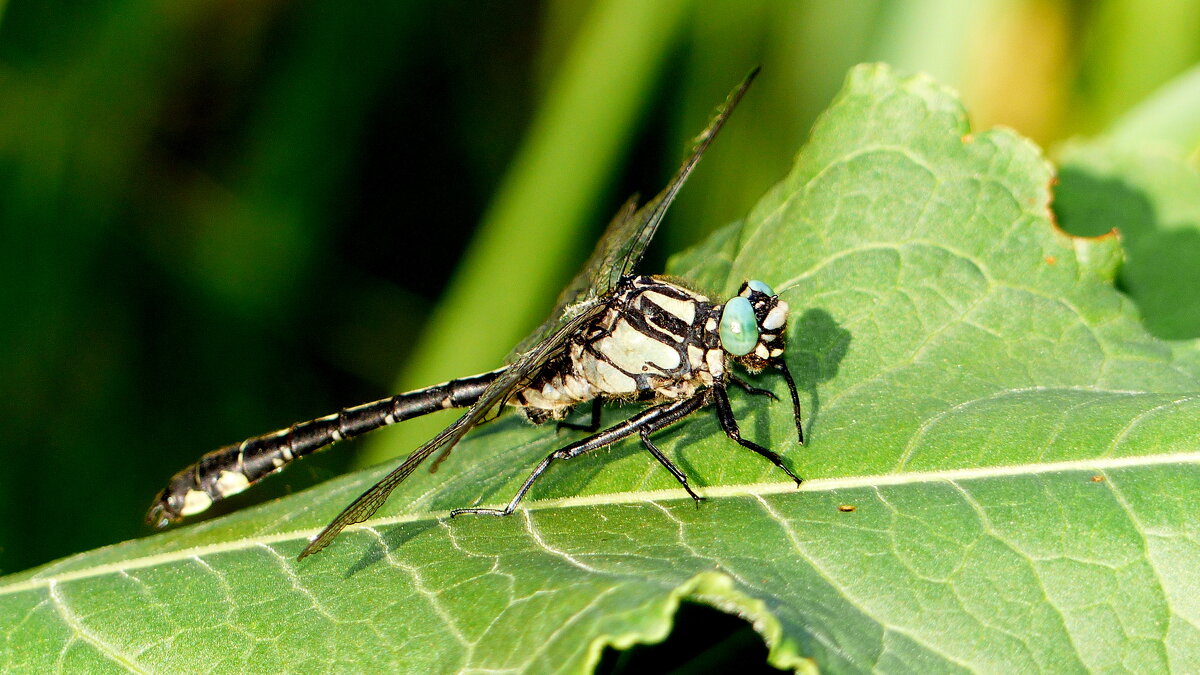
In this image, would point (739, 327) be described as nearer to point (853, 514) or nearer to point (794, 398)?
point (794, 398)

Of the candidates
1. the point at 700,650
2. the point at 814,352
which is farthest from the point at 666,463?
the point at 814,352

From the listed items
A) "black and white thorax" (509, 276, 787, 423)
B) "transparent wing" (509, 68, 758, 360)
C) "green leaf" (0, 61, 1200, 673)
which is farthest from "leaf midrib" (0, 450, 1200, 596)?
"transparent wing" (509, 68, 758, 360)

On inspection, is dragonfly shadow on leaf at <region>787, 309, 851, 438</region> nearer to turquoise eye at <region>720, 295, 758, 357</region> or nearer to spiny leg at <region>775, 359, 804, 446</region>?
spiny leg at <region>775, 359, 804, 446</region>

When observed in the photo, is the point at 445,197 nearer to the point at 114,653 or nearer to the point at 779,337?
the point at 779,337

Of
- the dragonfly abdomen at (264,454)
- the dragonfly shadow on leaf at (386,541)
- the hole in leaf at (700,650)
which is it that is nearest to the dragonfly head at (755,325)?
the hole in leaf at (700,650)

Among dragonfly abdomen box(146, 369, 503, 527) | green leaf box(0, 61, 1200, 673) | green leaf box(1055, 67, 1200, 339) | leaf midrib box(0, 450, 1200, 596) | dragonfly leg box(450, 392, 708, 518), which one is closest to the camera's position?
green leaf box(0, 61, 1200, 673)

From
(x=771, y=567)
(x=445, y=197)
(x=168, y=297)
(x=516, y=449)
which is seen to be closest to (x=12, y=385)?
(x=168, y=297)

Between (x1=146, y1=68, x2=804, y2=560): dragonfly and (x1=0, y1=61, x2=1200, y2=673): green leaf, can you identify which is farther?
(x1=146, y1=68, x2=804, y2=560): dragonfly
